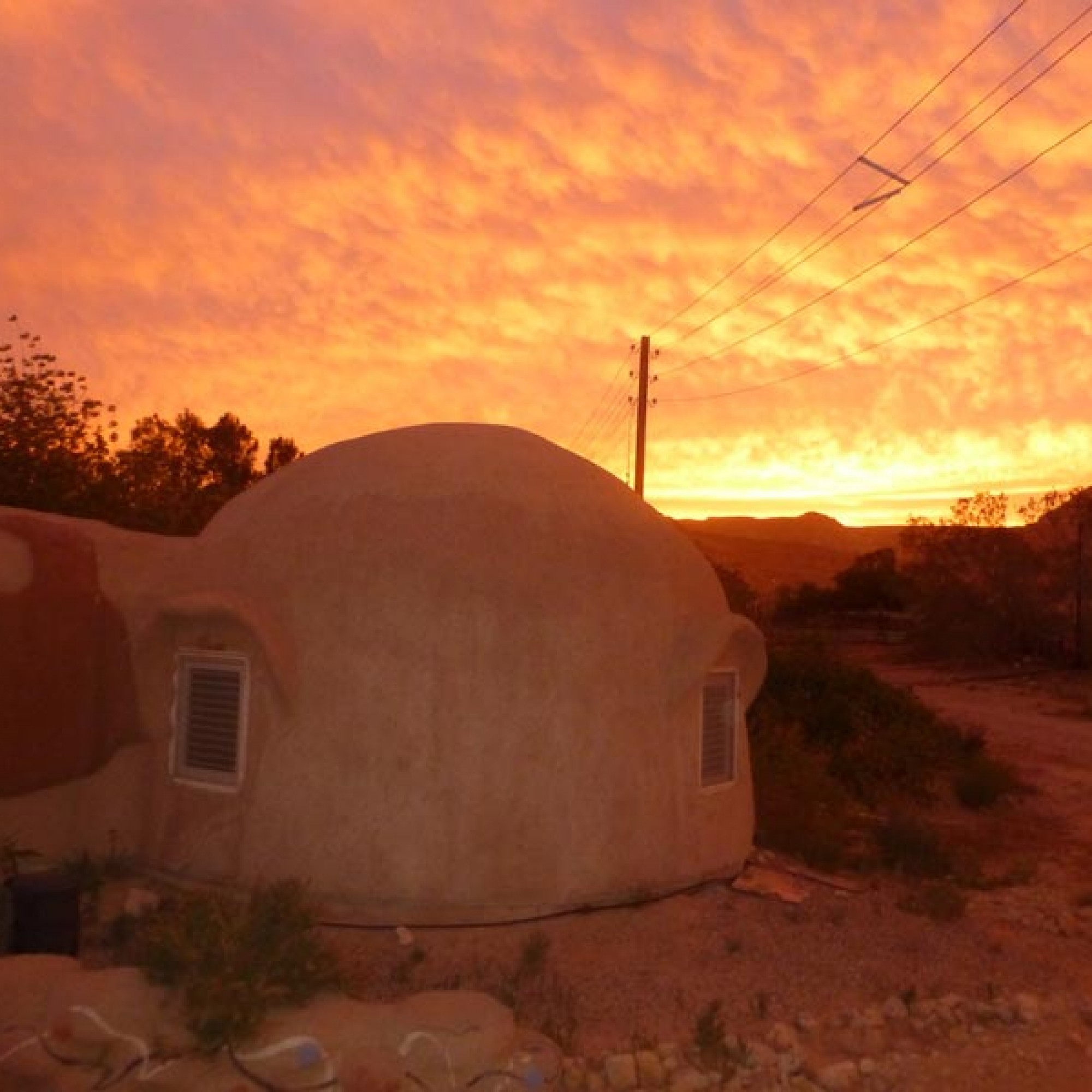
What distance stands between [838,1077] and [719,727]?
3.72 m

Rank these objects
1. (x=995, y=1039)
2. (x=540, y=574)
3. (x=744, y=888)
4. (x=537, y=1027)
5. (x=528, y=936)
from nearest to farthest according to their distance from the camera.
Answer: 1. (x=537, y=1027)
2. (x=995, y=1039)
3. (x=528, y=936)
4. (x=540, y=574)
5. (x=744, y=888)

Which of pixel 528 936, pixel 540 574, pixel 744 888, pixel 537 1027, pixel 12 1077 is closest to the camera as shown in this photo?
pixel 12 1077

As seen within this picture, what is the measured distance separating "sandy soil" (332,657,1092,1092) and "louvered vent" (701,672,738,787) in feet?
3.20

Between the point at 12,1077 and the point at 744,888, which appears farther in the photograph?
the point at 744,888

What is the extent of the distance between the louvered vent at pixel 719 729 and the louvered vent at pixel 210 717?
386 cm

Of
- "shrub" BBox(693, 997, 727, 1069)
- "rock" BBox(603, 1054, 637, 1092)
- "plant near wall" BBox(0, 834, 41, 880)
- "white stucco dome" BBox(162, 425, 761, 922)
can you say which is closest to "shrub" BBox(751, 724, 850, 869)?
"white stucco dome" BBox(162, 425, 761, 922)

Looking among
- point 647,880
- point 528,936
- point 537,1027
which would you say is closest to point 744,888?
point 647,880

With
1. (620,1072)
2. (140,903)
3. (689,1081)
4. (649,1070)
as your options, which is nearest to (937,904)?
(689,1081)

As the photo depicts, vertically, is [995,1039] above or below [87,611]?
below

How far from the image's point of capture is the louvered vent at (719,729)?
1016 centimetres

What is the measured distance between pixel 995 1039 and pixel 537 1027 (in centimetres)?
307

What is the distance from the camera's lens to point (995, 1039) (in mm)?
7750

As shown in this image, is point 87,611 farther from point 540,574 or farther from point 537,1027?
point 537,1027

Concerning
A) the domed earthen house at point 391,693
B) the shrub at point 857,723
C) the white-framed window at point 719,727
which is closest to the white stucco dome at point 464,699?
the domed earthen house at point 391,693
